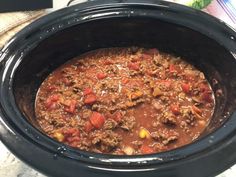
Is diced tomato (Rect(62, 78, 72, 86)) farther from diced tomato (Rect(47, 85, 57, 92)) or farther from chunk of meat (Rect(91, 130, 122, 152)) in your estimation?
chunk of meat (Rect(91, 130, 122, 152))

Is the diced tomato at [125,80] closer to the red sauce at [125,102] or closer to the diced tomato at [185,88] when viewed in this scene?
the red sauce at [125,102]

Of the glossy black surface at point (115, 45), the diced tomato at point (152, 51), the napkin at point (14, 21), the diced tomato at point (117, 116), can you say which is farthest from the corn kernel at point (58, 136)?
the napkin at point (14, 21)

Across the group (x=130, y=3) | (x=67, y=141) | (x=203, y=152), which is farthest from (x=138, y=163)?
(x=130, y=3)

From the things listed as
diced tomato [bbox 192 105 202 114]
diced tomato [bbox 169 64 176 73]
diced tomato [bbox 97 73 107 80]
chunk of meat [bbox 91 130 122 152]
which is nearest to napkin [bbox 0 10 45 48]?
diced tomato [bbox 97 73 107 80]

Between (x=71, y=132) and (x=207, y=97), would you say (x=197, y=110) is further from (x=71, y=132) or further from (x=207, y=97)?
(x=71, y=132)

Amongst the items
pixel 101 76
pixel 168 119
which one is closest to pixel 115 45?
pixel 101 76

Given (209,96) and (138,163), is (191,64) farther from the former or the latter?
(138,163)
